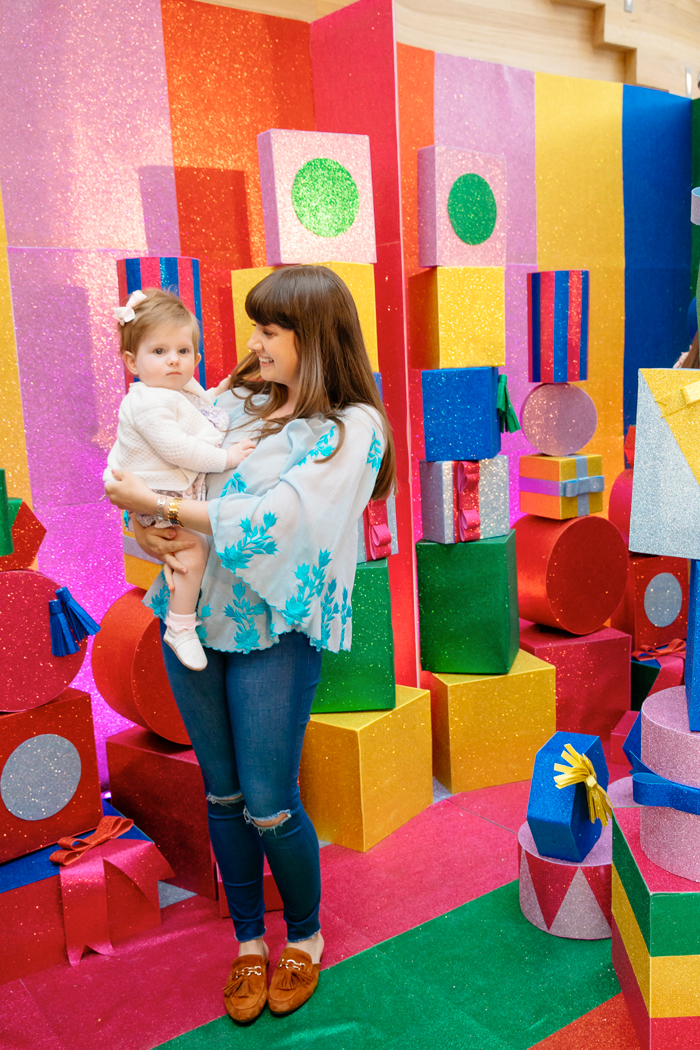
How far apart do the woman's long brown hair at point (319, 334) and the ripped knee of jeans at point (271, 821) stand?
72 cm

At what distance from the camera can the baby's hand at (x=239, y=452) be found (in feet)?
5.38

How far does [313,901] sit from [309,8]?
2.50 m

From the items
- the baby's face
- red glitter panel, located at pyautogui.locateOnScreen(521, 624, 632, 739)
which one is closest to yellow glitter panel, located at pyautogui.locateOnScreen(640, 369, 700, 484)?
the baby's face

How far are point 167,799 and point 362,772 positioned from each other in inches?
20.0

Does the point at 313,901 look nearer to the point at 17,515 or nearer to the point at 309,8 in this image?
the point at 17,515

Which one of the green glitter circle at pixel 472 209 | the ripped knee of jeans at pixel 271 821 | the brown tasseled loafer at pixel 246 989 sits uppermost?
the green glitter circle at pixel 472 209

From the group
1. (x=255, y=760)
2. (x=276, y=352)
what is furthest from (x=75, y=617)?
(x=276, y=352)

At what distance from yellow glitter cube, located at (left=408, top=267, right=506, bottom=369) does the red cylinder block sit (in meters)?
0.59

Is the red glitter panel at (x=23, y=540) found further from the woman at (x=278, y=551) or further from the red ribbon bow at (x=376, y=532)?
the red ribbon bow at (x=376, y=532)

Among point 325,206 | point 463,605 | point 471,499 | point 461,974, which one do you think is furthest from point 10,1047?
point 325,206

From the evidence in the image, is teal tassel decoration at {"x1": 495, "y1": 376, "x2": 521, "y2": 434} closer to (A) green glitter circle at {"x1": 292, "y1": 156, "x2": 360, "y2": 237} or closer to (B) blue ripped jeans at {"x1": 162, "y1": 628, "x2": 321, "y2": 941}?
(A) green glitter circle at {"x1": 292, "y1": 156, "x2": 360, "y2": 237}

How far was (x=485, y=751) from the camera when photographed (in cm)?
271

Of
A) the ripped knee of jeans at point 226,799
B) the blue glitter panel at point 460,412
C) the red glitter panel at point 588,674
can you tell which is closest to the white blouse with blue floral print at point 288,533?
the ripped knee of jeans at point 226,799

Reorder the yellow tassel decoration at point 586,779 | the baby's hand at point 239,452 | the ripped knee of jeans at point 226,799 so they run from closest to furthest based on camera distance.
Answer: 1. the baby's hand at point 239,452
2. the ripped knee of jeans at point 226,799
3. the yellow tassel decoration at point 586,779
